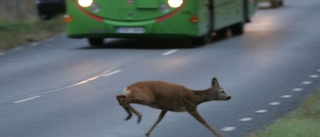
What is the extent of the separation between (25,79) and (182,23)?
5.86 meters

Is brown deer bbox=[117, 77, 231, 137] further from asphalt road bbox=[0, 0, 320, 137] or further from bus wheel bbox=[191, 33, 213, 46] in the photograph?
bus wheel bbox=[191, 33, 213, 46]

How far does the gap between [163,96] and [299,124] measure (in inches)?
69.1

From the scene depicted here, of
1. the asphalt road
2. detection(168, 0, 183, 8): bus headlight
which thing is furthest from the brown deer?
detection(168, 0, 183, 8): bus headlight

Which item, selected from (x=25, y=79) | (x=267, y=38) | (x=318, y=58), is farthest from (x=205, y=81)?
(x=267, y=38)

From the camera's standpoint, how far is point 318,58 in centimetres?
2119

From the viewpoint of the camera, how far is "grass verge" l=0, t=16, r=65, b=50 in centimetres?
2535

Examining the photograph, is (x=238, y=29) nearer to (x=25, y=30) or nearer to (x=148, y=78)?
(x=25, y=30)

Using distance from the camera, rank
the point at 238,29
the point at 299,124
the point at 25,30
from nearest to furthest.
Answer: the point at 299,124, the point at 25,30, the point at 238,29

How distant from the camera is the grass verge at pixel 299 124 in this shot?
10.4 m

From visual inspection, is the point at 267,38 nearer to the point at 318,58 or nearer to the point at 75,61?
the point at 318,58

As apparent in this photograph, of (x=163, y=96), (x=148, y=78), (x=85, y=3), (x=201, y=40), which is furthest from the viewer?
(x=201, y=40)

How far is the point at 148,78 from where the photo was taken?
58.3 ft

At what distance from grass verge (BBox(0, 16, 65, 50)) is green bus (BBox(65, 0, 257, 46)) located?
2.12m

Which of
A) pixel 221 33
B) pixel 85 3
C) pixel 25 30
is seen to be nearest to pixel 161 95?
pixel 85 3
